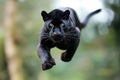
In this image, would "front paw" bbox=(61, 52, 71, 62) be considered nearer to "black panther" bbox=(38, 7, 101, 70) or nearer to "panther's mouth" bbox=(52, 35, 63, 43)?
"black panther" bbox=(38, 7, 101, 70)

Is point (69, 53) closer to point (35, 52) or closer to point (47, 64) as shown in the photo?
Result: point (47, 64)

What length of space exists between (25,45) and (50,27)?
806 inches

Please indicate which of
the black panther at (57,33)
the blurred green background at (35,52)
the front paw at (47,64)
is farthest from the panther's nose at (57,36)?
the blurred green background at (35,52)

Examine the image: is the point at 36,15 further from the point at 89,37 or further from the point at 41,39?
the point at 41,39

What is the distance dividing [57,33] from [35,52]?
18637 millimetres

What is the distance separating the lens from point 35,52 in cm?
2069

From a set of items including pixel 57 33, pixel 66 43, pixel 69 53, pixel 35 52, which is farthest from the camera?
pixel 35 52

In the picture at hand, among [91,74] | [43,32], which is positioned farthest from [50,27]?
[91,74]

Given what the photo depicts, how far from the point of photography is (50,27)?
2.13m

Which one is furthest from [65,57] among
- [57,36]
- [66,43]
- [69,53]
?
[57,36]

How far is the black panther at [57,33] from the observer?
2.12 metres

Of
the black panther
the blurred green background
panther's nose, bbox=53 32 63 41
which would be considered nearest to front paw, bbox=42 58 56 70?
the black panther

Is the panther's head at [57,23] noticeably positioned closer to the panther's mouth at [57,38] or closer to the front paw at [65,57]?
the panther's mouth at [57,38]

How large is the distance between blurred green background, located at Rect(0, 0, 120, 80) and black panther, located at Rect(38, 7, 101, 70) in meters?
14.3
